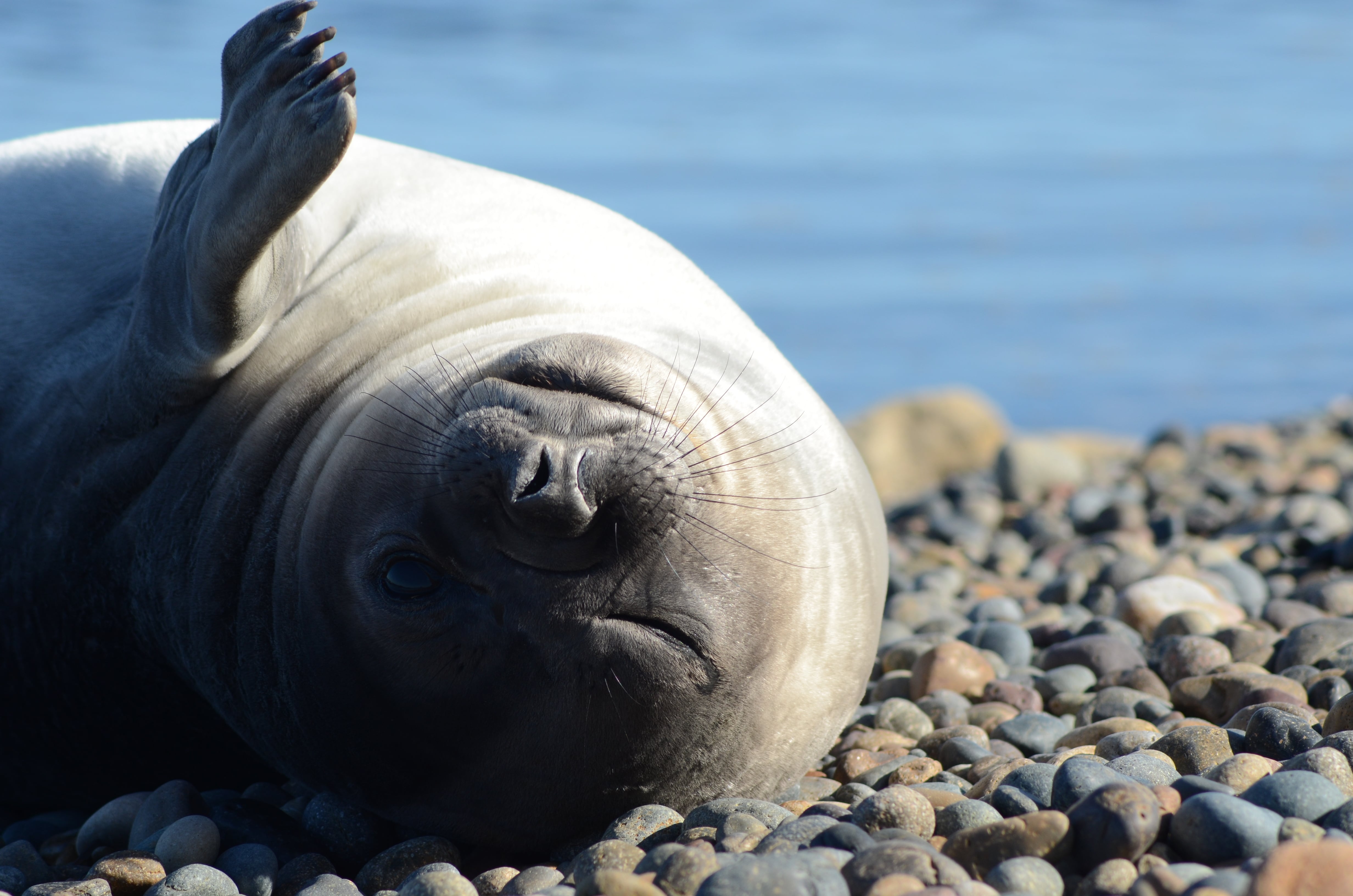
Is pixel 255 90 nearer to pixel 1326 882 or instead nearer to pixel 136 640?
pixel 136 640

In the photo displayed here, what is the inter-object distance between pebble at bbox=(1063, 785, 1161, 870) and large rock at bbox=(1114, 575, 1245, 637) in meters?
1.99

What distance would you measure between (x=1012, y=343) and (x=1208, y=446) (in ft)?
11.2

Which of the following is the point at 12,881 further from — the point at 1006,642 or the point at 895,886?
the point at 1006,642

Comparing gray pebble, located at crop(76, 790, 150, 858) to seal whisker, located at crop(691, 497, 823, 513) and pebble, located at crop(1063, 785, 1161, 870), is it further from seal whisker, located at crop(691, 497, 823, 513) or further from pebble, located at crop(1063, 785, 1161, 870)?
pebble, located at crop(1063, 785, 1161, 870)

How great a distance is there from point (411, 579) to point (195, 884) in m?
0.69

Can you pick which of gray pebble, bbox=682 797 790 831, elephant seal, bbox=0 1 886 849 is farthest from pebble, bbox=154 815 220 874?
gray pebble, bbox=682 797 790 831

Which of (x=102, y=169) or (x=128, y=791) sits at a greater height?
(x=102, y=169)

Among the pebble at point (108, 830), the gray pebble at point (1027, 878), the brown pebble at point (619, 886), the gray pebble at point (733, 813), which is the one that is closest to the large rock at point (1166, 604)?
the gray pebble at point (733, 813)

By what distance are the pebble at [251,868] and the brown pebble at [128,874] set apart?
19mm

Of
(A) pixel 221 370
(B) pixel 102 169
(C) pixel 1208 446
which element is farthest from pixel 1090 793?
(C) pixel 1208 446

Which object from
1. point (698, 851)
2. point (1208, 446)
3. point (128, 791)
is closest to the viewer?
point (698, 851)

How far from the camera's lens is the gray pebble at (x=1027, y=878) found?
2322mm

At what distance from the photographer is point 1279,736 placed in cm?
295

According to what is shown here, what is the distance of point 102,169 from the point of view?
422 centimetres
